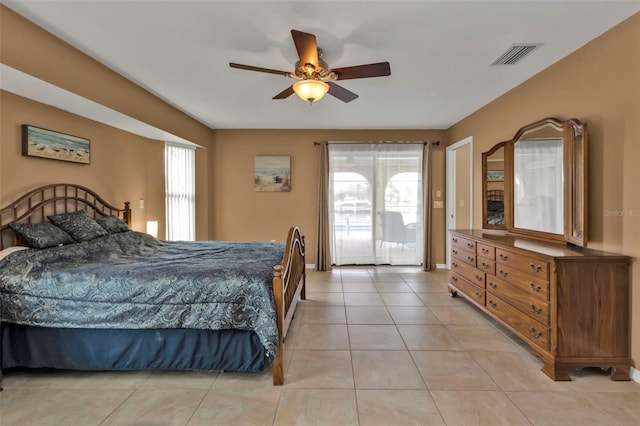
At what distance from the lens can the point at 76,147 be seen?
323cm

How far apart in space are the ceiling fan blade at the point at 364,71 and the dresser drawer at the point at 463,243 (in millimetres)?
2196

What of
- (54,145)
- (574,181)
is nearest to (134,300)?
(54,145)

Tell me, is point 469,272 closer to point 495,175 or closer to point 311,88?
point 495,175

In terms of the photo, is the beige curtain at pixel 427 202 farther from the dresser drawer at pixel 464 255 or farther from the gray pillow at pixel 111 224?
the gray pillow at pixel 111 224

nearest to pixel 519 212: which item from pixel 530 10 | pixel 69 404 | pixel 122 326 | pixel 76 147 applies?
pixel 530 10

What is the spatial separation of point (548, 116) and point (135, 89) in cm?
435

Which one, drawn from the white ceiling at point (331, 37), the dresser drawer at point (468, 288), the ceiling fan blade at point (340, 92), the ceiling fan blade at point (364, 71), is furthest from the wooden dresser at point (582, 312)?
the ceiling fan blade at point (340, 92)

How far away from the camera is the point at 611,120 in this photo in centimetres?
232

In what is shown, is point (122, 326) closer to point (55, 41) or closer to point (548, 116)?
point (55, 41)

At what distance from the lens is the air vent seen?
2584 mm

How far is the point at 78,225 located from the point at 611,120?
184 inches

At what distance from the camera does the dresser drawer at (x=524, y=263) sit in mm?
2311

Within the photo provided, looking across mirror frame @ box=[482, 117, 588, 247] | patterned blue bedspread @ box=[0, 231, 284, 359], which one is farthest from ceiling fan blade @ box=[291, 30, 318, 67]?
mirror frame @ box=[482, 117, 588, 247]

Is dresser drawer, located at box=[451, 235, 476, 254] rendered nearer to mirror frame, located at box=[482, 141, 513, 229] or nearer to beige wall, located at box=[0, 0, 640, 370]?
mirror frame, located at box=[482, 141, 513, 229]
